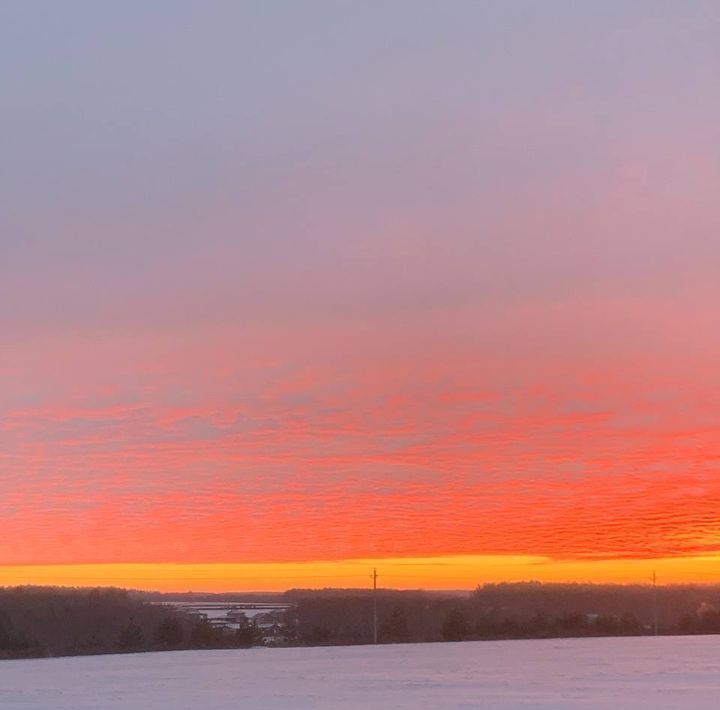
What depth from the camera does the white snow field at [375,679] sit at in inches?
1054

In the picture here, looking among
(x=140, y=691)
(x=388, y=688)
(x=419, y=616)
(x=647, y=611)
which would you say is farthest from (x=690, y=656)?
(x=647, y=611)

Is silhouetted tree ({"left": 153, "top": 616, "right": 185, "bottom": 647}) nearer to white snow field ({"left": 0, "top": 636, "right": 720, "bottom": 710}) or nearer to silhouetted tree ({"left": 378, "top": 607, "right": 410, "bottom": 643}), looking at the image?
white snow field ({"left": 0, "top": 636, "right": 720, "bottom": 710})

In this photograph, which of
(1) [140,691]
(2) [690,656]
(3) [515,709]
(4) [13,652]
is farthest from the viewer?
(4) [13,652]

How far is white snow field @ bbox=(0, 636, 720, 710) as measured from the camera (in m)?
26.8

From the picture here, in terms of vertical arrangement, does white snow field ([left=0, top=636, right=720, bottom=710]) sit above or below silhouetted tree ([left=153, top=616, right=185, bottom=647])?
below

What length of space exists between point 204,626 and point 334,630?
875cm

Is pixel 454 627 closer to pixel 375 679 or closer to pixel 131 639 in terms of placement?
pixel 131 639

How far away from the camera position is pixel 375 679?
34156 mm

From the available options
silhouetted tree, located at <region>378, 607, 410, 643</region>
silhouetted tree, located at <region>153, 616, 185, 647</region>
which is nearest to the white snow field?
silhouetted tree, located at <region>153, 616, 185, 647</region>

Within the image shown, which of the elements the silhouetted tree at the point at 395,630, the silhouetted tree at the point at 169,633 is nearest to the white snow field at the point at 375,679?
the silhouetted tree at the point at 169,633

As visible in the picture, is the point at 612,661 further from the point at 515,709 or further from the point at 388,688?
the point at 515,709

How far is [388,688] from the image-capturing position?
30.7 meters

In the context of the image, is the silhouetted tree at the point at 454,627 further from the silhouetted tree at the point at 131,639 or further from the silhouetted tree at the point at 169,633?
the silhouetted tree at the point at 131,639

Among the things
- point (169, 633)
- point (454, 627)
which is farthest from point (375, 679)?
point (454, 627)
